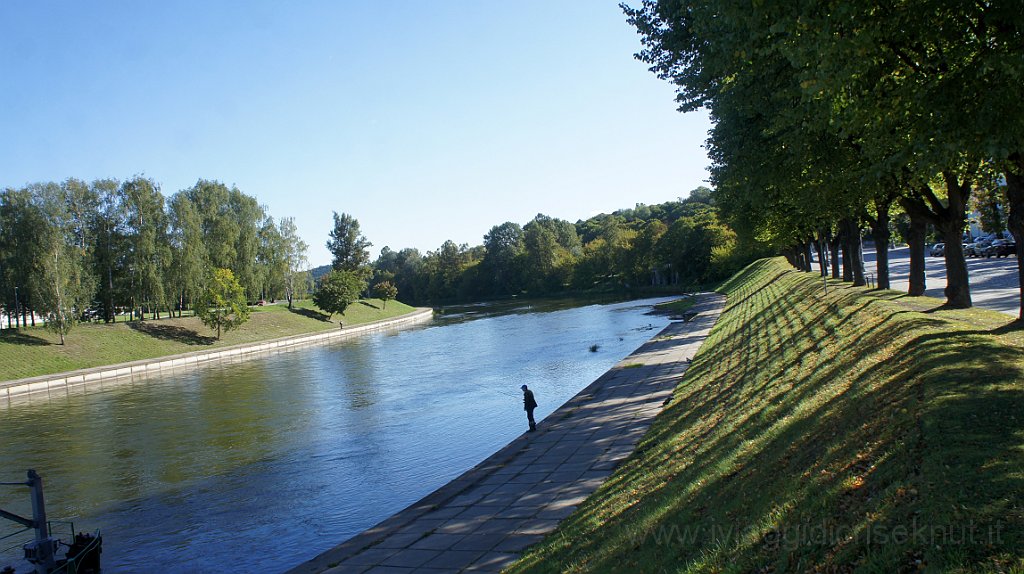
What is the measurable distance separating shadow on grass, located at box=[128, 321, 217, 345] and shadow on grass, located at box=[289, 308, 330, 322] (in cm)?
2036

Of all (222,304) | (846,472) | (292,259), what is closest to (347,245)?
(292,259)

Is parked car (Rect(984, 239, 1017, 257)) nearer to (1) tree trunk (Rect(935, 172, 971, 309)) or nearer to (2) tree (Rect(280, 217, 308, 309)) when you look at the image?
(1) tree trunk (Rect(935, 172, 971, 309))

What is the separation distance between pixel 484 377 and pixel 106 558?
20.9 m

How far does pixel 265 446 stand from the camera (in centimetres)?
2231

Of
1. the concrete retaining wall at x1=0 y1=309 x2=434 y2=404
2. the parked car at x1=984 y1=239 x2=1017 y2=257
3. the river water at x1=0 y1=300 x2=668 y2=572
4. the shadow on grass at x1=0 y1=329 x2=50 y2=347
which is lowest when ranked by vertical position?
the river water at x1=0 y1=300 x2=668 y2=572

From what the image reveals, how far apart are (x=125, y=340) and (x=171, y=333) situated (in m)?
5.94

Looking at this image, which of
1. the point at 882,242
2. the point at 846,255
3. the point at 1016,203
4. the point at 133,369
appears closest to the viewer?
the point at 1016,203

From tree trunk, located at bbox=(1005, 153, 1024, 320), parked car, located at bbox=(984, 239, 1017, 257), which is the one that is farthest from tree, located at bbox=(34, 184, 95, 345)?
parked car, located at bbox=(984, 239, 1017, 257)

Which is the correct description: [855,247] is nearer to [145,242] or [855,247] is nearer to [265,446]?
[265,446]

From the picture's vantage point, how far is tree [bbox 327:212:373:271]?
123m

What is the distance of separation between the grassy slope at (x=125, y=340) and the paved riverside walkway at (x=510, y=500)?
140 ft

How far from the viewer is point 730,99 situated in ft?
43.2

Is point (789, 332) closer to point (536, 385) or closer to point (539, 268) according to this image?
point (536, 385)

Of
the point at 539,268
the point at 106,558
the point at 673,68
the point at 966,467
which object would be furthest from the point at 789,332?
the point at 539,268
